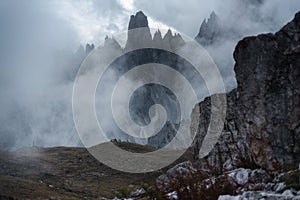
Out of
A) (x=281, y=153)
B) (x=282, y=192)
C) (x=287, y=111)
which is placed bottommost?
(x=282, y=192)

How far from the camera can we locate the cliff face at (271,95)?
44.8 m

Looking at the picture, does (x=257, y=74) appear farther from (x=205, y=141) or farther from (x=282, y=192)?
(x=205, y=141)

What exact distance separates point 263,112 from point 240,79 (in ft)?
21.2

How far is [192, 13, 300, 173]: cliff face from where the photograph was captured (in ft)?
147

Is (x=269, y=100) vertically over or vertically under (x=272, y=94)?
under

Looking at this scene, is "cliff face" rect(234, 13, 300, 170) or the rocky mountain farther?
"cliff face" rect(234, 13, 300, 170)

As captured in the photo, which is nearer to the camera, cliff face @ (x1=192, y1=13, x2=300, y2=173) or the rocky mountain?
the rocky mountain

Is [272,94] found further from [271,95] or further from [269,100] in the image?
[269,100]

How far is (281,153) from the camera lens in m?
45.3

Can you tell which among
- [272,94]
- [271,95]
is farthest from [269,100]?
[272,94]

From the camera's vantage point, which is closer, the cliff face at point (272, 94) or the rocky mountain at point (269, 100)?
the rocky mountain at point (269, 100)

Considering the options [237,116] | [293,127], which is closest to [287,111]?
[293,127]

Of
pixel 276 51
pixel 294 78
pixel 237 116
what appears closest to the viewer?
pixel 294 78

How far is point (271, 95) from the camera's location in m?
48.7
